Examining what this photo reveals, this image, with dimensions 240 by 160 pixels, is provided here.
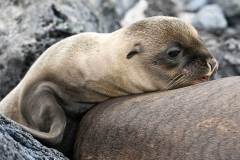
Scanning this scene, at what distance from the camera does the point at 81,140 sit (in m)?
6.39

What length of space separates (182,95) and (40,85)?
4.16 ft

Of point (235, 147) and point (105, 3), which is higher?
point (235, 147)

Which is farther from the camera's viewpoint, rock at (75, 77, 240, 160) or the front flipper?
the front flipper

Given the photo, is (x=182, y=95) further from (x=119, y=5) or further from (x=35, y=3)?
(x=119, y=5)

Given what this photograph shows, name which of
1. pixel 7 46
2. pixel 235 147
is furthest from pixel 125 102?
pixel 7 46

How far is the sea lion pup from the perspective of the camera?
661 centimetres

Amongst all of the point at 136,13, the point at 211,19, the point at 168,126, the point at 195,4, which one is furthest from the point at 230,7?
the point at 168,126

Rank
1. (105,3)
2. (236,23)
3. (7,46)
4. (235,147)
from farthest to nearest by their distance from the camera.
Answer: (236,23), (105,3), (7,46), (235,147)

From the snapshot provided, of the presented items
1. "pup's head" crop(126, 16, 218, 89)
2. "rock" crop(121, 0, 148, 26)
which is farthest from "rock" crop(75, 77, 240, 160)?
"rock" crop(121, 0, 148, 26)

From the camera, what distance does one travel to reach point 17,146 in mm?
4684

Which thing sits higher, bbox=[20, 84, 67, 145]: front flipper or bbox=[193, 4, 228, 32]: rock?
bbox=[20, 84, 67, 145]: front flipper

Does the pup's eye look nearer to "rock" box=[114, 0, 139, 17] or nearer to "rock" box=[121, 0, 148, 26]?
"rock" box=[121, 0, 148, 26]

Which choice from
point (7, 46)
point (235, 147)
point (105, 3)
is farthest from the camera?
point (105, 3)

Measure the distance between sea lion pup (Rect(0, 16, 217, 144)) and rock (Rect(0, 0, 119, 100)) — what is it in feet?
4.66
